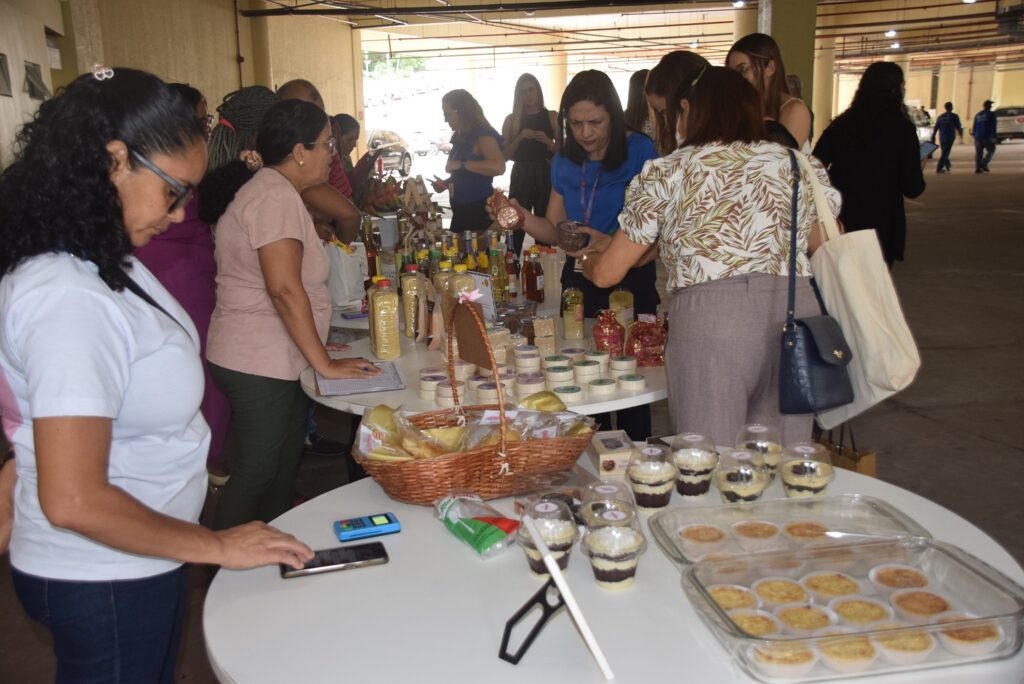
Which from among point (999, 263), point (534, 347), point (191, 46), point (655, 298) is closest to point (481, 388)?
point (534, 347)

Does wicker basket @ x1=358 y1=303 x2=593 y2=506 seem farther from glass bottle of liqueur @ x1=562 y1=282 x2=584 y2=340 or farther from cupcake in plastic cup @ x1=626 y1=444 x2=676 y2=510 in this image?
glass bottle of liqueur @ x1=562 y1=282 x2=584 y2=340

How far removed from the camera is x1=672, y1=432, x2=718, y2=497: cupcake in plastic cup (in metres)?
1.69

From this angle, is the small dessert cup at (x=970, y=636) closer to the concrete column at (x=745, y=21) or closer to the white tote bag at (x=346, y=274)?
the white tote bag at (x=346, y=274)

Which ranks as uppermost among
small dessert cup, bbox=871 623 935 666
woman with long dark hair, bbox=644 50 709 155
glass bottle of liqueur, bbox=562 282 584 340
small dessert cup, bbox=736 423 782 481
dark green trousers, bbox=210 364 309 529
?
woman with long dark hair, bbox=644 50 709 155

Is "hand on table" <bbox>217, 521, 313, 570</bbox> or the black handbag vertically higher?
the black handbag

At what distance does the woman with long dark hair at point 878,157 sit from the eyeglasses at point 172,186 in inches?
153

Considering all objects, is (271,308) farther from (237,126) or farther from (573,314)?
(237,126)

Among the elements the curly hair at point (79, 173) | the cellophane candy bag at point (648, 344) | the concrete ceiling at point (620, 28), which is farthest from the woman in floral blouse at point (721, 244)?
the concrete ceiling at point (620, 28)

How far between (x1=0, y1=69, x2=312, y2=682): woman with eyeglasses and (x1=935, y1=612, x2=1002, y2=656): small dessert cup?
0.97 meters

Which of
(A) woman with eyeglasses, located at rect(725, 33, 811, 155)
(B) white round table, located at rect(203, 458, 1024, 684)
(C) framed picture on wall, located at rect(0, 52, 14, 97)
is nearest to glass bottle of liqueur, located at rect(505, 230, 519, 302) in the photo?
(A) woman with eyeglasses, located at rect(725, 33, 811, 155)

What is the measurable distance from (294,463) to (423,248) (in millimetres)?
1131

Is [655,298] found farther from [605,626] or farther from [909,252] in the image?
[909,252]

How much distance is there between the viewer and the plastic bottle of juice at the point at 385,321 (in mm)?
2816

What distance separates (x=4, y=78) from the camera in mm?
5605
